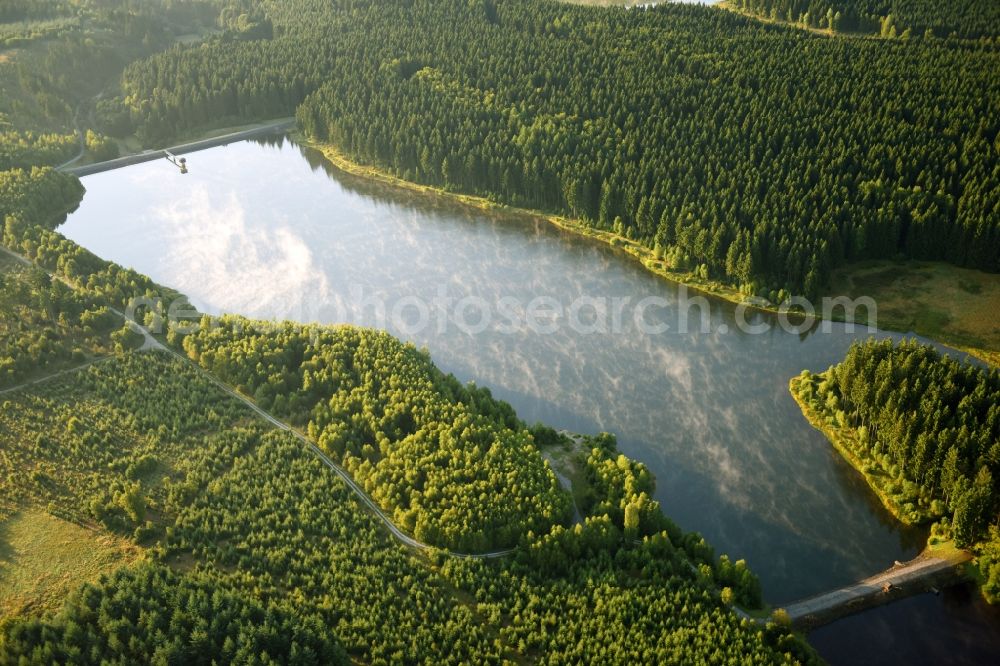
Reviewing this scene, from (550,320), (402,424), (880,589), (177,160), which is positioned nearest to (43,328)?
(402,424)

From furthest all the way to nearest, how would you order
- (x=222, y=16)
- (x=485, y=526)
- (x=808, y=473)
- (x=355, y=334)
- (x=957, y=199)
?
(x=222, y=16) → (x=957, y=199) → (x=355, y=334) → (x=808, y=473) → (x=485, y=526)

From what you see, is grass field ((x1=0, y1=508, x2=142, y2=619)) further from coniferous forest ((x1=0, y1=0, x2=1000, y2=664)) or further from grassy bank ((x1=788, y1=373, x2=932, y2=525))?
grassy bank ((x1=788, y1=373, x2=932, y2=525))

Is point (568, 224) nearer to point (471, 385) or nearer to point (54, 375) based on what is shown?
point (471, 385)

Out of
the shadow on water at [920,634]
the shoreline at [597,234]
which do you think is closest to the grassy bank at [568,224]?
the shoreline at [597,234]

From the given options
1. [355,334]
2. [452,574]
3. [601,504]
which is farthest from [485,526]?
[355,334]

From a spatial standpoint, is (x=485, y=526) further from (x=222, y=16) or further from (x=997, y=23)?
(x=222, y=16)

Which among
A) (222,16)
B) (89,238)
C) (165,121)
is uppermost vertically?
(222,16)
